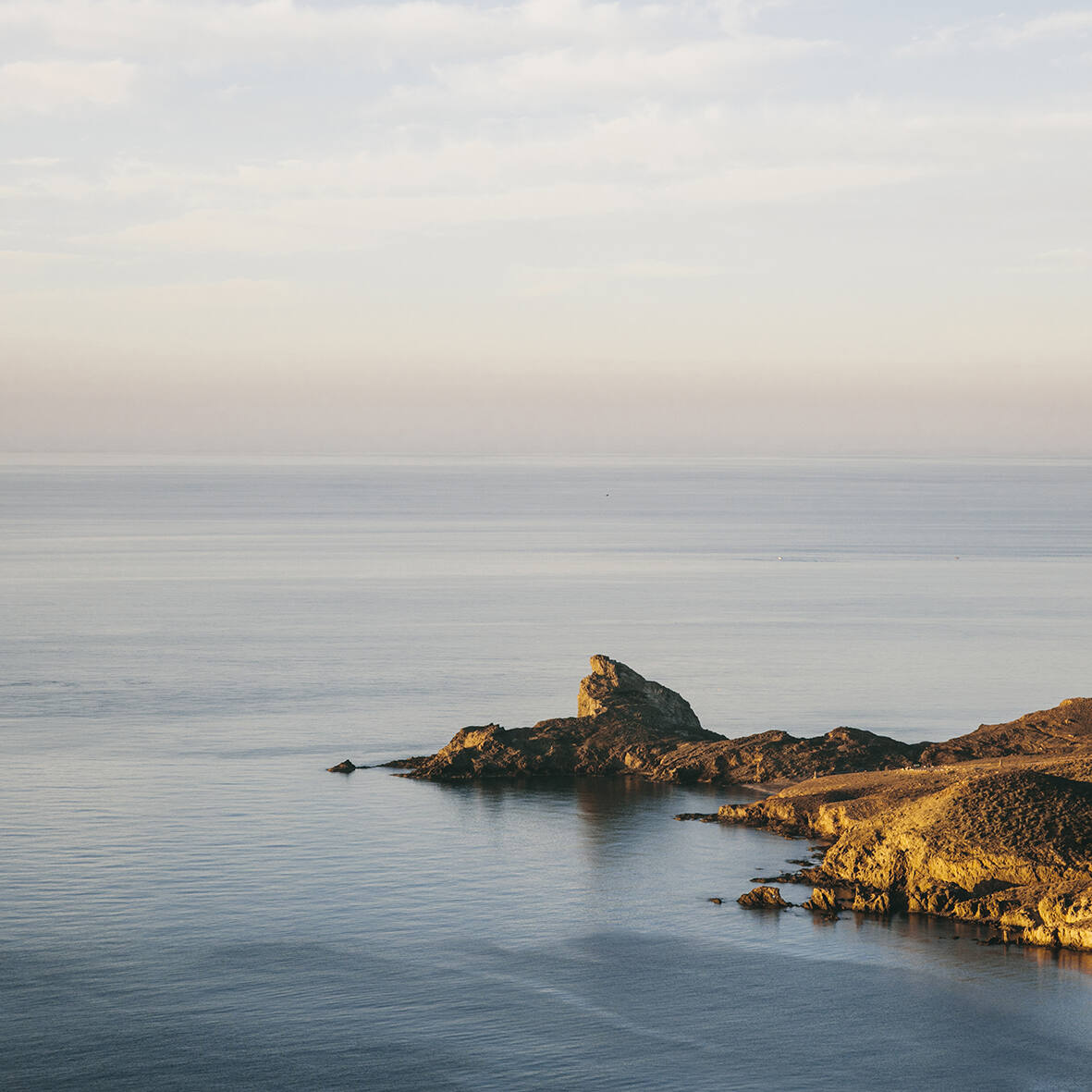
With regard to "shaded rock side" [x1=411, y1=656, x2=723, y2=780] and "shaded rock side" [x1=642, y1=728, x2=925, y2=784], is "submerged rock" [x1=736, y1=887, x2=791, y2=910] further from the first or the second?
"shaded rock side" [x1=411, y1=656, x2=723, y2=780]

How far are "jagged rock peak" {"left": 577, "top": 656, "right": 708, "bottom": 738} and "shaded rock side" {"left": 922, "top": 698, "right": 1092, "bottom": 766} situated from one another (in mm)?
16992

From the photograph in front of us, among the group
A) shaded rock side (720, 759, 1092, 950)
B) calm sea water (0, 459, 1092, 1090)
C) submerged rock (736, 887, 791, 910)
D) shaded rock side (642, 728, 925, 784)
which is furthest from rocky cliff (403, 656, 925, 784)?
submerged rock (736, 887, 791, 910)

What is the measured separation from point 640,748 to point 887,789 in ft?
76.2

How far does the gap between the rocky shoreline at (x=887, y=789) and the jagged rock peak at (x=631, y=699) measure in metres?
0.09

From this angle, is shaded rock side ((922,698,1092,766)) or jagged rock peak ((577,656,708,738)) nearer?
shaded rock side ((922,698,1092,766))

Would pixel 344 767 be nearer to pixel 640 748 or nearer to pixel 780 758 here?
pixel 640 748

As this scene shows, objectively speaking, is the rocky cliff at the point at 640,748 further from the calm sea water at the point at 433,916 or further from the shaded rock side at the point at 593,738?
the calm sea water at the point at 433,916

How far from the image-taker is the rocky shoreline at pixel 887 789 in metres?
66.7

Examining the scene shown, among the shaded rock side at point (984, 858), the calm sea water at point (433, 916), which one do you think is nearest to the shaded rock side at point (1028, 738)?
the calm sea water at point (433, 916)

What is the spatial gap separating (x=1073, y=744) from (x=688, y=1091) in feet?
165

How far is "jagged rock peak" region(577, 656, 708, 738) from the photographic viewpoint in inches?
4035

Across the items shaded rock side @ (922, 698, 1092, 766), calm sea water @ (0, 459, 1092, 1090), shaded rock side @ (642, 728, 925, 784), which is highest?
shaded rock side @ (922, 698, 1092, 766)

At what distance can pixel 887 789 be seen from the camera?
3137 inches

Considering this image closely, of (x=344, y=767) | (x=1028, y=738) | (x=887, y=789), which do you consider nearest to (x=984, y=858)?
(x=887, y=789)
